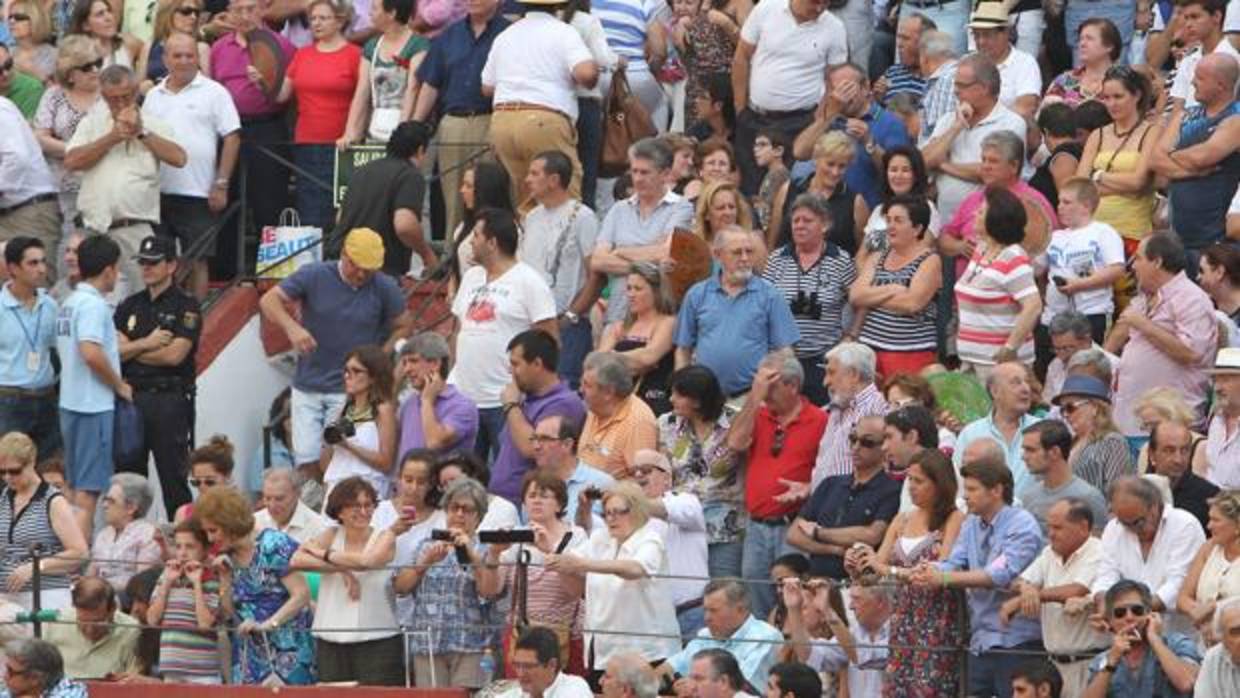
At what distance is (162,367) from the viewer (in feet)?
71.0

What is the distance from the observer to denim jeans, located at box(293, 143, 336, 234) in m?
23.9

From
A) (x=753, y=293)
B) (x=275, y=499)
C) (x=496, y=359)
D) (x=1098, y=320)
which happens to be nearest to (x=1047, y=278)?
(x=1098, y=320)

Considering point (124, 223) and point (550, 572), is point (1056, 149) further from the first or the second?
point (124, 223)

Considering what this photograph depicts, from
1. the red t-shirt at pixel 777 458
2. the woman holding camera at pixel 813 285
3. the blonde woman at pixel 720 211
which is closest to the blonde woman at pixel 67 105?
the blonde woman at pixel 720 211

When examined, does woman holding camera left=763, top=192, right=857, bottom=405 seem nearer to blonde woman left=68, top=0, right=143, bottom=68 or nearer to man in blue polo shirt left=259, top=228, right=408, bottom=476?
man in blue polo shirt left=259, top=228, right=408, bottom=476

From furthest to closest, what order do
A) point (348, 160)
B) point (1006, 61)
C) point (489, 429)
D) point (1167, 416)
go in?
point (348, 160), point (1006, 61), point (489, 429), point (1167, 416)

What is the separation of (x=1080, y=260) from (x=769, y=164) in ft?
9.03

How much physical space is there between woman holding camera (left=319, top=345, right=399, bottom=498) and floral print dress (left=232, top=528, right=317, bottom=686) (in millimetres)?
1385

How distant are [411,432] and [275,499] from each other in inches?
41.0

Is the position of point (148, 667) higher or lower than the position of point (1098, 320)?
lower

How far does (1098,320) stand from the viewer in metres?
20.7

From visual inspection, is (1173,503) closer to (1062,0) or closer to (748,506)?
(748,506)

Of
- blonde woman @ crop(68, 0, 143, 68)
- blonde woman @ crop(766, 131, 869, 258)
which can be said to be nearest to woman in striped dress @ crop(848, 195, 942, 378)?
blonde woman @ crop(766, 131, 869, 258)

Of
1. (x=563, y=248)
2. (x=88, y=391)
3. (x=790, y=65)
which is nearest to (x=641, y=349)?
(x=563, y=248)
